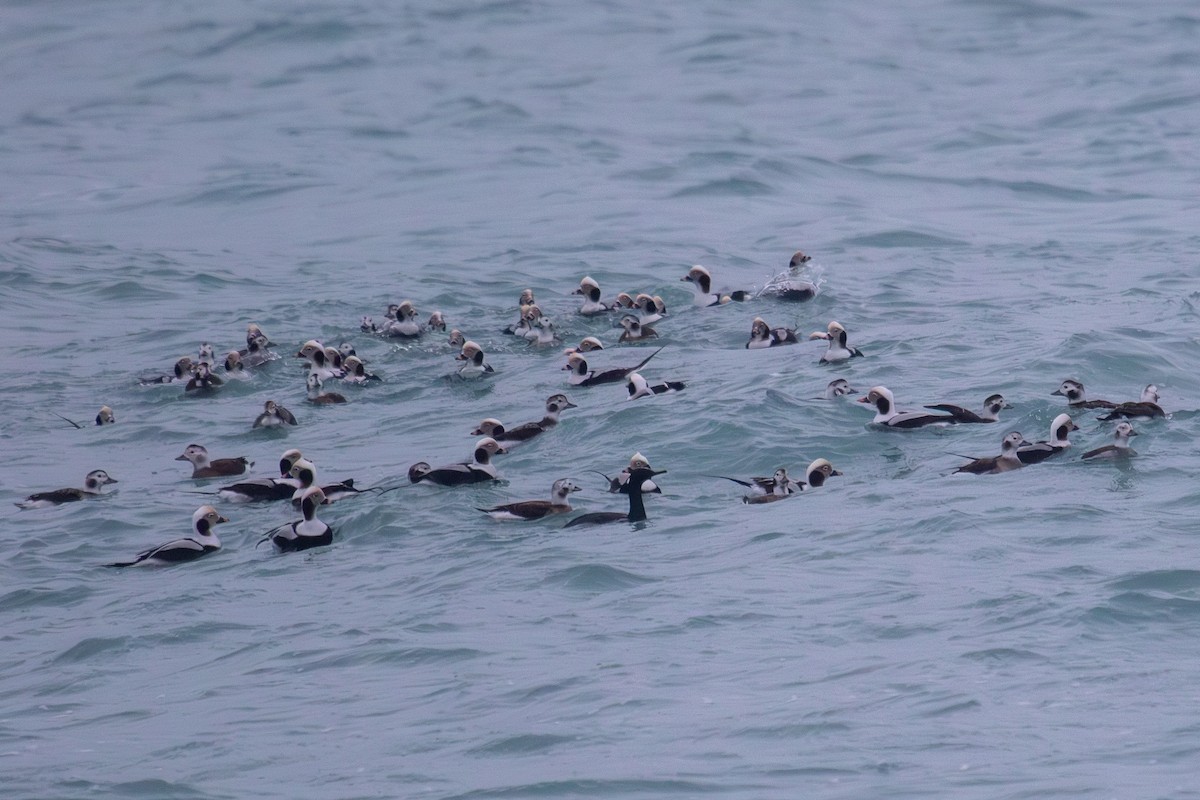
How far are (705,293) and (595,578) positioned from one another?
451 inches

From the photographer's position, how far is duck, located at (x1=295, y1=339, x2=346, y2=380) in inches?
857

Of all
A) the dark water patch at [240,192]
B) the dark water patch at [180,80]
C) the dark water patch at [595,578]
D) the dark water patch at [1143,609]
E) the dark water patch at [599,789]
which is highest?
the dark water patch at [180,80]

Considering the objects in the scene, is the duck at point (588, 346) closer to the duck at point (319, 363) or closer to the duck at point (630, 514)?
the duck at point (319, 363)

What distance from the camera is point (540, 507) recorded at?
1619 centimetres

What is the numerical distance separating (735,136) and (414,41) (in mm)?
16883

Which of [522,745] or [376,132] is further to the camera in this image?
[376,132]

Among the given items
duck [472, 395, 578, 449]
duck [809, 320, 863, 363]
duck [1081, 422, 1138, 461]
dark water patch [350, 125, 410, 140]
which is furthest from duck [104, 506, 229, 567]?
dark water patch [350, 125, 410, 140]

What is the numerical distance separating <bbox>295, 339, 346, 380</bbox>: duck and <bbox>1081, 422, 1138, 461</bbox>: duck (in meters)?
9.52

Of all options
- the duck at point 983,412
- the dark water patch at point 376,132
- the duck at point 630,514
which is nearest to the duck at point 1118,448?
the duck at point 983,412

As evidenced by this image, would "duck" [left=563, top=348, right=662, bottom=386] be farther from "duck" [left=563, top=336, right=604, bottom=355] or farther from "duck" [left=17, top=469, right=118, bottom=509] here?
"duck" [left=17, top=469, right=118, bottom=509]

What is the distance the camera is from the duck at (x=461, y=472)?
17.3 metres

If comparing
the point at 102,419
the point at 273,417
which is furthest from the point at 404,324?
the point at 102,419

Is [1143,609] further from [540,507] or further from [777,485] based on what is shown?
[540,507]

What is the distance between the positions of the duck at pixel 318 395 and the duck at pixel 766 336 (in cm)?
531
